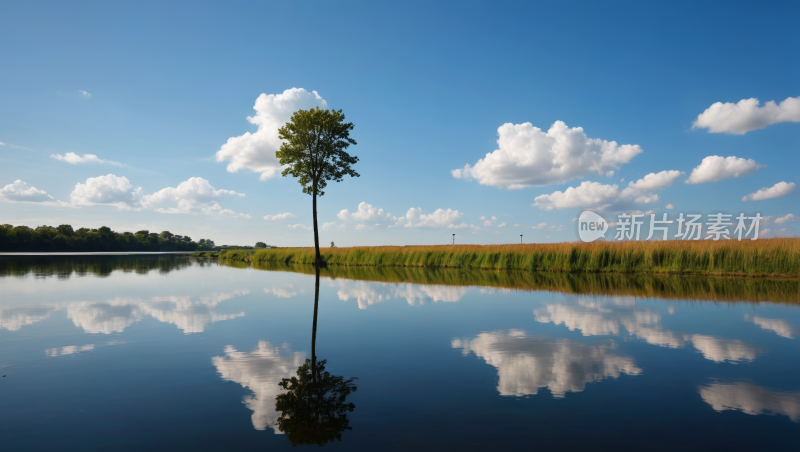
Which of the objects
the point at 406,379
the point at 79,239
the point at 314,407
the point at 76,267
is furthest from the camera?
the point at 79,239

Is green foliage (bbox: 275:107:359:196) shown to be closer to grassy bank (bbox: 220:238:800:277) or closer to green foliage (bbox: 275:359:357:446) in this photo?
grassy bank (bbox: 220:238:800:277)

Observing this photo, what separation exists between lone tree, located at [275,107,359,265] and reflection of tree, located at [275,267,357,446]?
1001 inches

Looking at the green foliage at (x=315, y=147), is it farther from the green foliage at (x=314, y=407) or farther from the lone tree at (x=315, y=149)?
the green foliage at (x=314, y=407)

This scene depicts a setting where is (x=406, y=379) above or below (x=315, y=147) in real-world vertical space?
below

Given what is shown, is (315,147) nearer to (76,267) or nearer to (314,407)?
(76,267)

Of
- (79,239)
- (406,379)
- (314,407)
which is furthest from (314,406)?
(79,239)

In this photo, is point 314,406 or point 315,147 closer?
point 314,406

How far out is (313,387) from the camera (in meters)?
3.83

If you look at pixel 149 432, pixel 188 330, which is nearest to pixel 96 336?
pixel 188 330

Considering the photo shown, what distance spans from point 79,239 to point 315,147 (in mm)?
97370

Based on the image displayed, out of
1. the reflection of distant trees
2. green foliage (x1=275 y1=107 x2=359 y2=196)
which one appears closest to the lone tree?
green foliage (x1=275 y1=107 x2=359 y2=196)

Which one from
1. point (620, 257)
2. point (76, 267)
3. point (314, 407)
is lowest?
point (76, 267)

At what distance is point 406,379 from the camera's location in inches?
160

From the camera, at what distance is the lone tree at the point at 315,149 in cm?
2850
